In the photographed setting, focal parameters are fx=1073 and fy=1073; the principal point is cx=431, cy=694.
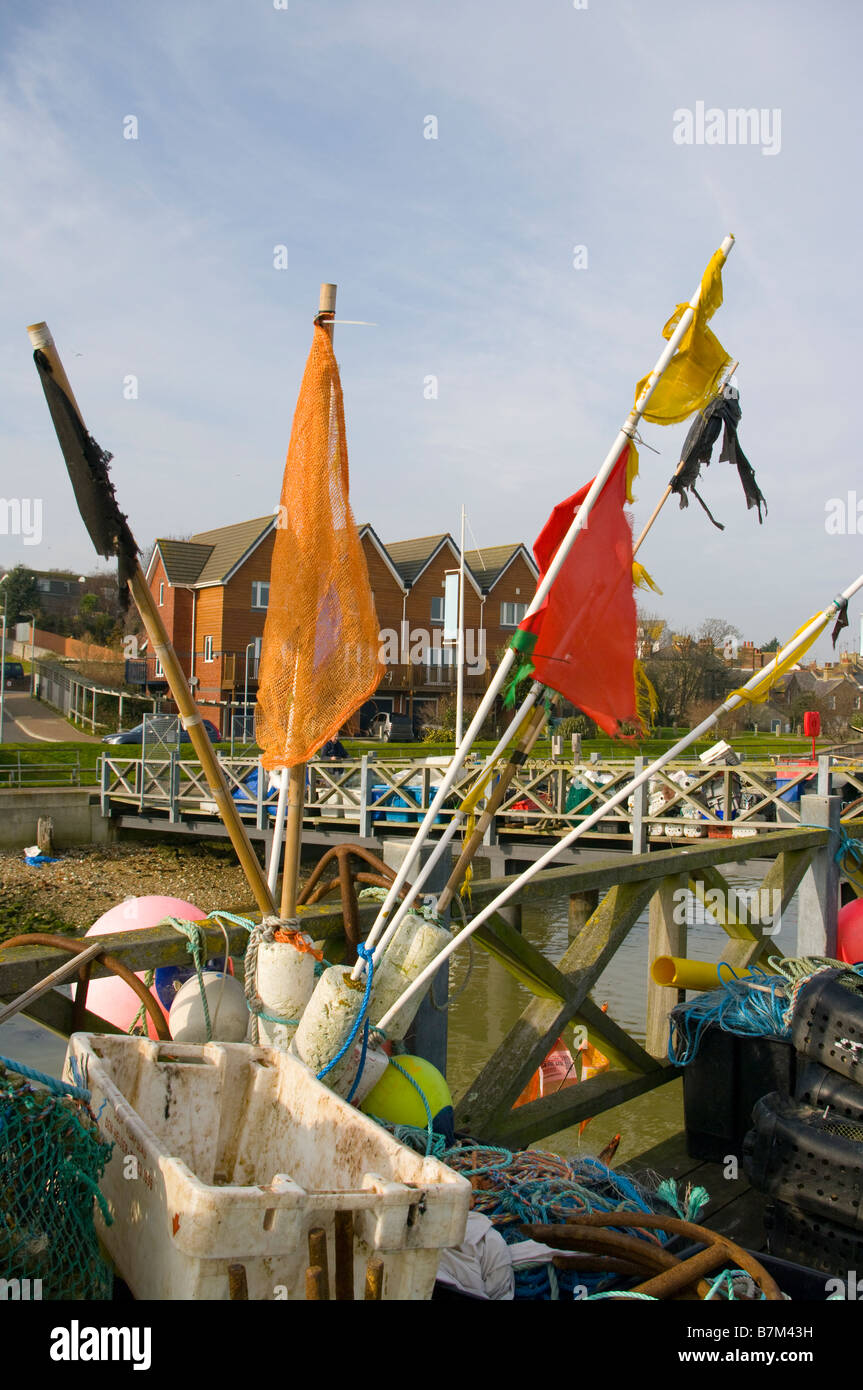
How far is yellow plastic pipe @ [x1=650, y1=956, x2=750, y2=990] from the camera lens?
14.4 ft

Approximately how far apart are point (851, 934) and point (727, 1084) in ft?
8.29

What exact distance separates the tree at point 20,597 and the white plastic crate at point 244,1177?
226ft

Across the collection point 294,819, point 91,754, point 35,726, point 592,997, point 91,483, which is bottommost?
point 592,997

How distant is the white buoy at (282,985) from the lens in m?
2.62

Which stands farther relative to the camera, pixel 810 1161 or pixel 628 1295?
pixel 810 1161

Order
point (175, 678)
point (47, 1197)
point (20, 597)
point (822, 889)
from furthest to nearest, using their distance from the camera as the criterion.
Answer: point (20, 597)
point (822, 889)
point (175, 678)
point (47, 1197)

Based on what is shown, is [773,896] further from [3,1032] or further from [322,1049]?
[3,1032]

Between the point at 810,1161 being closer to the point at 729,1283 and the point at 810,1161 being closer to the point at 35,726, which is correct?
the point at 729,1283

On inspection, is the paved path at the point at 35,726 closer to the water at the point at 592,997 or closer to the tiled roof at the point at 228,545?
the tiled roof at the point at 228,545

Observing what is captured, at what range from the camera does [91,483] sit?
238 cm

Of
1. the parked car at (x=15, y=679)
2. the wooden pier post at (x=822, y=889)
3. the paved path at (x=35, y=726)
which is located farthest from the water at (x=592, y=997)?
the parked car at (x=15, y=679)

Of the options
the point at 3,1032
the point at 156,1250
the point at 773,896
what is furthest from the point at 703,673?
the point at 156,1250

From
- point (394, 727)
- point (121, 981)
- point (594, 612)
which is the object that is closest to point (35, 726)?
point (394, 727)

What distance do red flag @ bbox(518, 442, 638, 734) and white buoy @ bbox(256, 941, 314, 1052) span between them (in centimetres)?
93
